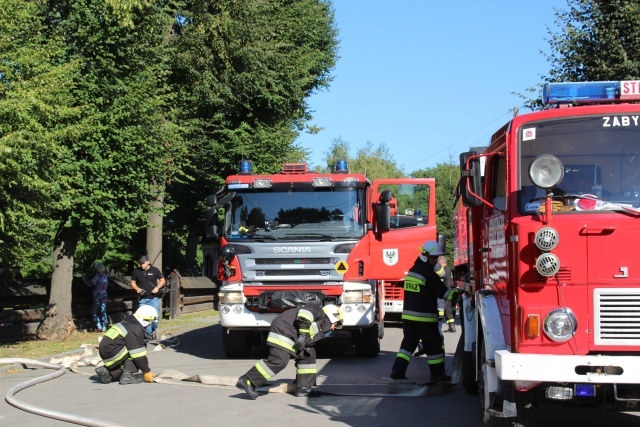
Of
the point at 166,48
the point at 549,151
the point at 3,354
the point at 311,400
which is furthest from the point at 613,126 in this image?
the point at 166,48

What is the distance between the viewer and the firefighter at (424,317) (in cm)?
1027

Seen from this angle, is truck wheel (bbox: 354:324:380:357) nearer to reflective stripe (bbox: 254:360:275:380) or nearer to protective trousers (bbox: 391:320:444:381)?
protective trousers (bbox: 391:320:444:381)

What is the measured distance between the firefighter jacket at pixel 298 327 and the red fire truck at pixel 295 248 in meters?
2.55

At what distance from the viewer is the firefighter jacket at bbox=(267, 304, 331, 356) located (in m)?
9.95

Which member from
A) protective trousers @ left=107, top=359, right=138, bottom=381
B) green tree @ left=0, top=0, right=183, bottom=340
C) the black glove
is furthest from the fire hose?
green tree @ left=0, top=0, right=183, bottom=340

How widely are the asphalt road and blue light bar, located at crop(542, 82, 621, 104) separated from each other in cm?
317

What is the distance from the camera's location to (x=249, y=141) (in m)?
29.1

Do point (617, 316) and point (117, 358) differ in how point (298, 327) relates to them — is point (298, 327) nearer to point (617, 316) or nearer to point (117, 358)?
point (117, 358)

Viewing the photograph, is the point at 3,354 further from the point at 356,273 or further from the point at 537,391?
the point at 537,391

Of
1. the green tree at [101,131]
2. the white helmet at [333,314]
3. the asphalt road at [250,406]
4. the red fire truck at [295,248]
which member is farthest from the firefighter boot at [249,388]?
the green tree at [101,131]

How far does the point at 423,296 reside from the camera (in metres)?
10.3

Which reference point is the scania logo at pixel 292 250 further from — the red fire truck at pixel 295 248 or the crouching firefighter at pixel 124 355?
the crouching firefighter at pixel 124 355

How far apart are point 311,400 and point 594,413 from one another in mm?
3147

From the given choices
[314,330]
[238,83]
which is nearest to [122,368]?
[314,330]
